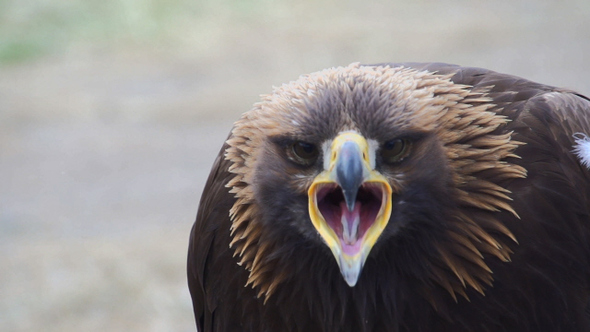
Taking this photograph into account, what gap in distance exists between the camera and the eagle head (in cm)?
274

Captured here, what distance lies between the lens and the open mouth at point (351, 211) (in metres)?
2.72

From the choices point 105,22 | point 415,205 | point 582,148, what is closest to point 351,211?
point 415,205

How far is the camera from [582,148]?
310 centimetres

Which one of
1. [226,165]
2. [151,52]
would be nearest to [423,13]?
[151,52]

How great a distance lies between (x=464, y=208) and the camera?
2951 mm

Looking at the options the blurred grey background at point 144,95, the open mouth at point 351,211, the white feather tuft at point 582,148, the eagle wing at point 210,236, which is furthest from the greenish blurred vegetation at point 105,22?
the open mouth at point 351,211

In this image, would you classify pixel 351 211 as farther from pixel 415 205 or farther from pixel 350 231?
pixel 415 205

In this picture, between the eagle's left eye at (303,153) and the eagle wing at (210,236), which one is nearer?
the eagle's left eye at (303,153)

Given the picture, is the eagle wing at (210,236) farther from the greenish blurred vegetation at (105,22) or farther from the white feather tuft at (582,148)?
the greenish blurred vegetation at (105,22)

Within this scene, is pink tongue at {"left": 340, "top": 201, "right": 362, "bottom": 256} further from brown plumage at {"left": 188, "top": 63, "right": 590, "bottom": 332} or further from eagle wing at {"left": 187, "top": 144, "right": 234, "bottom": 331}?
eagle wing at {"left": 187, "top": 144, "right": 234, "bottom": 331}

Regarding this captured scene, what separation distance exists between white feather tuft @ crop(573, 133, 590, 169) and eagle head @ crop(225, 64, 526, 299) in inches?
10.1

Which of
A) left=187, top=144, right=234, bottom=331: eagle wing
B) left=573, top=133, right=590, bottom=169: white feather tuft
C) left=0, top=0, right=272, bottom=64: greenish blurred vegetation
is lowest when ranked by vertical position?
left=187, top=144, right=234, bottom=331: eagle wing

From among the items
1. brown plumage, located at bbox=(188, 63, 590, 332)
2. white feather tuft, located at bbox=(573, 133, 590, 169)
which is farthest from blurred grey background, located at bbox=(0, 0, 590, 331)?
white feather tuft, located at bbox=(573, 133, 590, 169)

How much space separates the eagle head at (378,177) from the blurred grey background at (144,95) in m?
3.64
